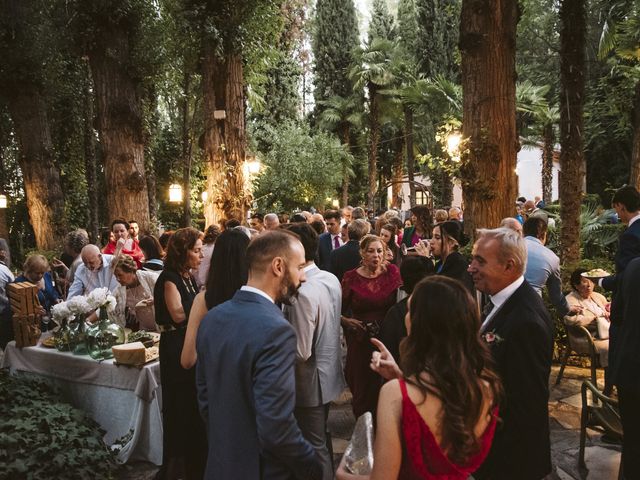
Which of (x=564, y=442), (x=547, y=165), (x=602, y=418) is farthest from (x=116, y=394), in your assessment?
(x=547, y=165)

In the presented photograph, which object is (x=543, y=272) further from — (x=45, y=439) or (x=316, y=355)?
(x=45, y=439)

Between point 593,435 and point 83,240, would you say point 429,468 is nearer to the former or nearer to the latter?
point 593,435

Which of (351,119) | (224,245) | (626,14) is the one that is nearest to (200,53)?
(224,245)

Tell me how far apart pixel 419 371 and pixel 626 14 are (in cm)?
2092

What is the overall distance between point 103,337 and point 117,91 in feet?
20.7

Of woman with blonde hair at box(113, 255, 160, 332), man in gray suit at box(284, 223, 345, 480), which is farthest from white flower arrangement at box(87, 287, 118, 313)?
man in gray suit at box(284, 223, 345, 480)

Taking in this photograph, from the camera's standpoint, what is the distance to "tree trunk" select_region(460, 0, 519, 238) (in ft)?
19.8

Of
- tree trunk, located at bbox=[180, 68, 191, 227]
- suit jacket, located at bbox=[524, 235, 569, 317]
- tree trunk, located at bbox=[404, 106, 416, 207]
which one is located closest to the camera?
suit jacket, located at bbox=[524, 235, 569, 317]

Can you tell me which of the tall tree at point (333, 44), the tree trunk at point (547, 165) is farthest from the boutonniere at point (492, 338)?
the tall tree at point (333, 44)

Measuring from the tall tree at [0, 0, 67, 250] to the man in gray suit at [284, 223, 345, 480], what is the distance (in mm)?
10839

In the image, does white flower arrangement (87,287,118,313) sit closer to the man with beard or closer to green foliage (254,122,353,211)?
the man with beard

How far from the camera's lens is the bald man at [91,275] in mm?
5293

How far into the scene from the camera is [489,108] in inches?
241

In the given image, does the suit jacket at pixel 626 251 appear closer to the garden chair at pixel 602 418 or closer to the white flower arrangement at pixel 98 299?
the garden chair at pixel 602 418
